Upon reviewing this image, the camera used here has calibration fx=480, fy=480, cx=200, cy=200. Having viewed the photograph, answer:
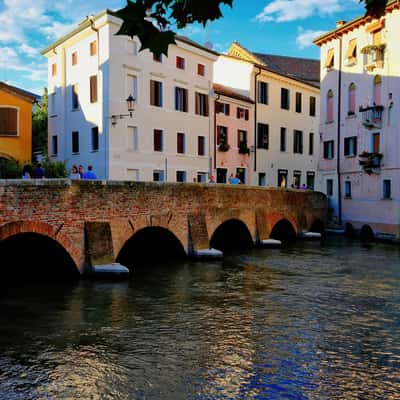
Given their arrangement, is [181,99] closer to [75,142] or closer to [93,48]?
[93,48]

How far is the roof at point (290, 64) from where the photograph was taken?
137ft

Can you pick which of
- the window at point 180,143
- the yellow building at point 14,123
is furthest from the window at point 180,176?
the yellow building at point 14,123

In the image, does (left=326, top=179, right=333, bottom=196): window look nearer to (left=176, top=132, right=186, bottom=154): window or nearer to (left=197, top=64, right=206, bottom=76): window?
(left=176, top=132, right=186, bottom=154): window

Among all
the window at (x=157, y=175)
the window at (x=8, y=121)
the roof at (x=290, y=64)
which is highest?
the roof at (x=290, y=64)

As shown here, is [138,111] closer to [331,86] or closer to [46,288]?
[331,86]

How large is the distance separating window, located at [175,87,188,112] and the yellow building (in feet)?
29.0

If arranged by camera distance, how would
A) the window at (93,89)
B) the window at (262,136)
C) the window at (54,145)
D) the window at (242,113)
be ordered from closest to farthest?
1. the window at (93,89)
2. the window at (54,145)
3. the window at (242,113)
4. the window at (262,136)

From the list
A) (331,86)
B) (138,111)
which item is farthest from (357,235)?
(138,111)

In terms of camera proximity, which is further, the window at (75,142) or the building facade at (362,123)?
the window at (75,142)

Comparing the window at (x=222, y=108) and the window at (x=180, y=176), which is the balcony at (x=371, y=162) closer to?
the window at (x=222, y=108)

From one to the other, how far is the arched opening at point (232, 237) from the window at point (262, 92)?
51.9 feet

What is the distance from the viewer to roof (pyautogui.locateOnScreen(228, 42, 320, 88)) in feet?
137

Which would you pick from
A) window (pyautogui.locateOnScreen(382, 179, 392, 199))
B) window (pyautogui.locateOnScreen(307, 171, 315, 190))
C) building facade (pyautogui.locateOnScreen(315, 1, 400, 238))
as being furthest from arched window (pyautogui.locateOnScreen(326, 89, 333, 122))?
window (pyautogui.locateOnScreen(307, 171, 315, 190))

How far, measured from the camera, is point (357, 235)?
29.5 meters
